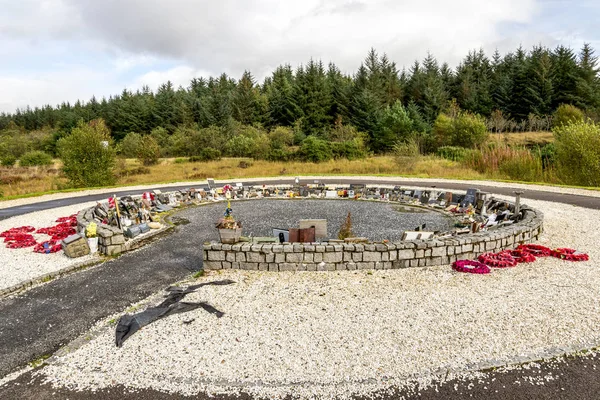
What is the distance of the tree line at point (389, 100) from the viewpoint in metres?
52.4

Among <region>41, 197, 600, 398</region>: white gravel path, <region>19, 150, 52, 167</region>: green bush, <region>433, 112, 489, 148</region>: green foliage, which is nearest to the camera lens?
<region>41, 197, 600, 398</region>: white gravel path

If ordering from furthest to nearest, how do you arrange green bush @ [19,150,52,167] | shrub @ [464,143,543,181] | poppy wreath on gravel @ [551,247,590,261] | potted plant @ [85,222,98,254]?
1. green bush @ [19,150,52,167]
2. shrub @ [464,143,543,181]
3. potted plant @ [85,222,98,254]
4. poppy wreath on gravel @ [551,247,590,261]

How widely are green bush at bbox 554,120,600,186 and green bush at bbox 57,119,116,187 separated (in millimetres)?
28224

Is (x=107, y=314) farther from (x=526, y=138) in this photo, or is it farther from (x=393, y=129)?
(x=526, y=138)

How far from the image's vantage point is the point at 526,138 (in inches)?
1868

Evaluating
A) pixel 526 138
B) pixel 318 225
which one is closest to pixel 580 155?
pixel 318 225

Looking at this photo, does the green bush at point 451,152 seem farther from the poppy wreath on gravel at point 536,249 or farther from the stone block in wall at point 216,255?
the stone block in wall at point 216,255

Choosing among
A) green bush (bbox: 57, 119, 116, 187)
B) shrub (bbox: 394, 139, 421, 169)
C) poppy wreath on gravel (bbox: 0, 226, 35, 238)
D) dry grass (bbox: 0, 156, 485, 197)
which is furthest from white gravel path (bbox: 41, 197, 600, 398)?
shrub (bbox: 394, 139, 421, 169)

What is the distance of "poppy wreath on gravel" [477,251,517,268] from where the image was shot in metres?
8.47

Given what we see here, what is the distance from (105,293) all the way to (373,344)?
5.61m

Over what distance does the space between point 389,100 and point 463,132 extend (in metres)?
21.3

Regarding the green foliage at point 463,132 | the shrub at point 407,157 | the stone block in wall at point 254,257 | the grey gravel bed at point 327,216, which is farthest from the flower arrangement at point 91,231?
the green foliage at point 463,132

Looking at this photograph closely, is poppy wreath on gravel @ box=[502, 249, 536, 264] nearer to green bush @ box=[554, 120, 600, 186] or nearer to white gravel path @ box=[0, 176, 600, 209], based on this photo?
white gravel path @ box=[0, 176, 600, 209]

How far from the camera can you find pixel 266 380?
15.6 feet
